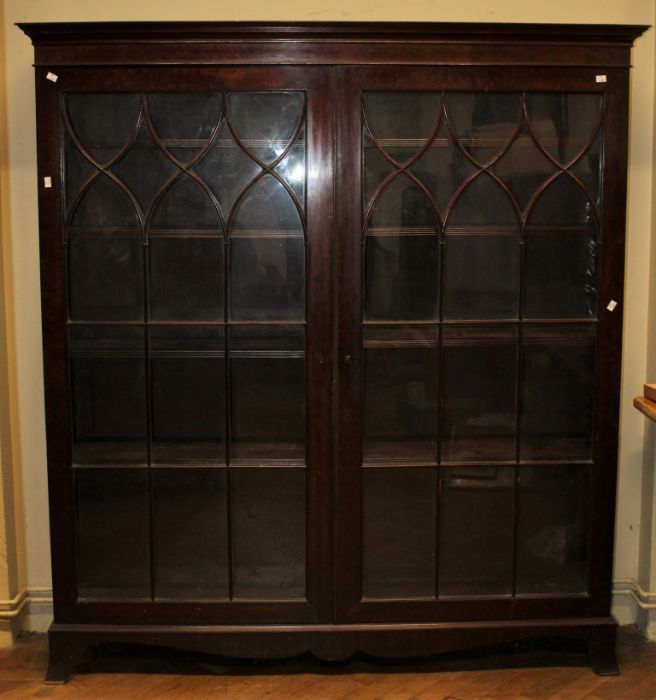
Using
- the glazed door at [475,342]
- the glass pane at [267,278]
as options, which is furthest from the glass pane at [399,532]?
the glass pane at [267,278]

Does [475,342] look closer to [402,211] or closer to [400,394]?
[400,394]

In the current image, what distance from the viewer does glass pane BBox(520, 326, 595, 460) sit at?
93.0 inches

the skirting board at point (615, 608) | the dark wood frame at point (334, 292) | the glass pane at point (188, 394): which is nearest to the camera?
the dark wood frame at point (334, 292)

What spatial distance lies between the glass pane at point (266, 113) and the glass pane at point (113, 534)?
1.06m

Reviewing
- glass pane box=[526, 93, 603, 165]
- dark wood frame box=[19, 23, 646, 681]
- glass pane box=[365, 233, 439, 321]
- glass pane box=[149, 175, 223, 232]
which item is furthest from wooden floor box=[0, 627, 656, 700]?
glass pane box=[526, 93, 603, 165]

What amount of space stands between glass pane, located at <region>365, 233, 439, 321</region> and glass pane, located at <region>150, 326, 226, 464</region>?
0.47 m

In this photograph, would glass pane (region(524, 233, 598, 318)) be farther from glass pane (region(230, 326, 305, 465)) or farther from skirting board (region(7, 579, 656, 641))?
skirting board (region(7, 579, 656, 641))

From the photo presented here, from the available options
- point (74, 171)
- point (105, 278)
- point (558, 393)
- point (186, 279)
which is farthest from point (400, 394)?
point (74, 171)

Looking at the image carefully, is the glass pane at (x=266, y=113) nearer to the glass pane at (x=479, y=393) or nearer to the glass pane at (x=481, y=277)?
the glass pane at (x=481, y=277)

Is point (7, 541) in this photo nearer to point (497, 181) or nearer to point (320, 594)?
point (320, 594)

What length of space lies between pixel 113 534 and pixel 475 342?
1225 mm

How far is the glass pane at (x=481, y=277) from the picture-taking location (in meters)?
2.33

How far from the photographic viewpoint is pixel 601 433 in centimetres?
238

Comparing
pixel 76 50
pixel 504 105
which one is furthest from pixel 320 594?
pixel 76 50
